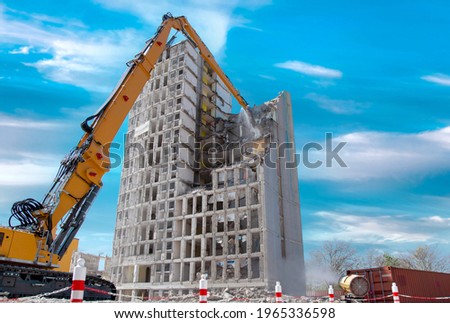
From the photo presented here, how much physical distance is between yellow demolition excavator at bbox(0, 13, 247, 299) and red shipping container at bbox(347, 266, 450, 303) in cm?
1610

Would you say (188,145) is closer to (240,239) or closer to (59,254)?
(240,239)

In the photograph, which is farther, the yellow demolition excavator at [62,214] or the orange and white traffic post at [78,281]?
the yellow demolition excavator at [62,214]

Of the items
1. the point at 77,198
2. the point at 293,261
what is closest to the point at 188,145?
the point at 293,261

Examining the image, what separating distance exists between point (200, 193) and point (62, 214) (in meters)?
21.1

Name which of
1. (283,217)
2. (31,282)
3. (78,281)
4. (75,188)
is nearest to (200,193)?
(283,217)

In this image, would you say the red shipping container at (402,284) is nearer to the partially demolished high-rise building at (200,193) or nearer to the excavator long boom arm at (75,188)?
the partially demolished high-rise building at (200,193)

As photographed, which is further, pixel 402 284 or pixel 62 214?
pixel 402 284

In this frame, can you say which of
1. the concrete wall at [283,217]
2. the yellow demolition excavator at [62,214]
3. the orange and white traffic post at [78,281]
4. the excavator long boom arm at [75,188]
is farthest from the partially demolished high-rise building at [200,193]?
the orange and white traffic post at [78,281]

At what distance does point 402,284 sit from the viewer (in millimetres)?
20672

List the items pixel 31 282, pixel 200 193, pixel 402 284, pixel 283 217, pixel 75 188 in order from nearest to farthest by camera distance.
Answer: pixel 31 282, pixel 75 188, pixel 402 284, pixel 200 193, pixel 283 217

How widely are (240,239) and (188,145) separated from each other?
1480 cm

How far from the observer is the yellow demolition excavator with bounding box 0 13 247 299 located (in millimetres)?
16797

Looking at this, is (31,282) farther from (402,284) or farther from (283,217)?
(283,217)

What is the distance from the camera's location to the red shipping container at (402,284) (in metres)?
20.4
